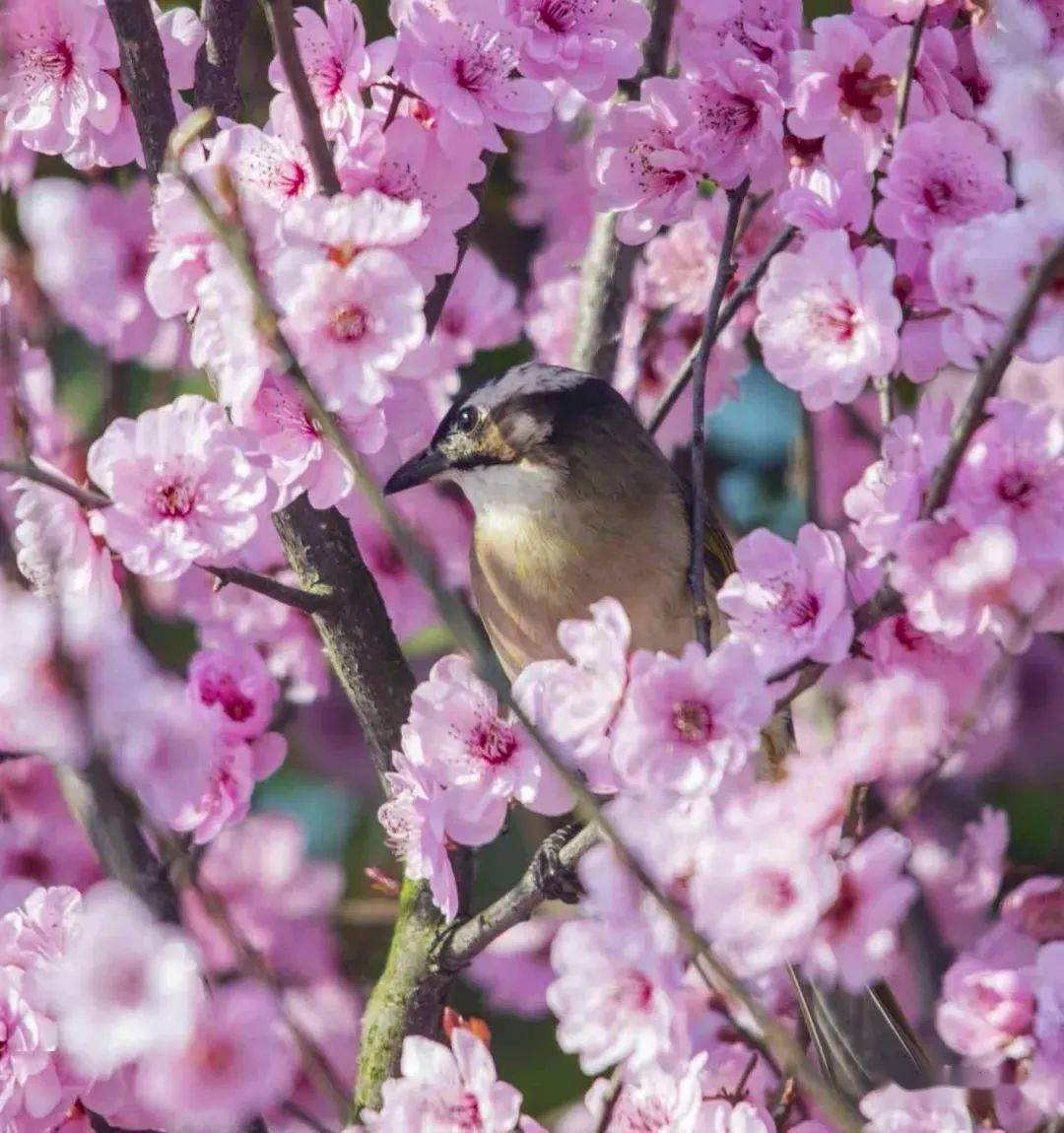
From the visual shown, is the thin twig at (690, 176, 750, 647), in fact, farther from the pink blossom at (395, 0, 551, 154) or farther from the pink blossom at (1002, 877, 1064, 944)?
the pink blossom at (1002, 877, 1064, 944)

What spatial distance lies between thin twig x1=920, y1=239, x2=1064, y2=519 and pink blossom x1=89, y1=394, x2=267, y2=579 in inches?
26.2

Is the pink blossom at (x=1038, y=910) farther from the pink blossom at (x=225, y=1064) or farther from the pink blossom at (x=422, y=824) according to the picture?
the pink blossom at (x=225, y=1064)

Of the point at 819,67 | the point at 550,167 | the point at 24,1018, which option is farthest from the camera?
Result: the point at 550,167

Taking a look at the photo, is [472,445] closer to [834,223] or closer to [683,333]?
[683,333]

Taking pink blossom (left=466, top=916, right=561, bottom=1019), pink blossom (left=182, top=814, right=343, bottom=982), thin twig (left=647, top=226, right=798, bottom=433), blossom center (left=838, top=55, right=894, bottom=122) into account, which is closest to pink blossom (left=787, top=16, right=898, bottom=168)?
blossom center (left=838, top=55, right=894, bottom=122)

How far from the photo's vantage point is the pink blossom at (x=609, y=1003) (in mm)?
1545

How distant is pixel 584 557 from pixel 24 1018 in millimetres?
1199

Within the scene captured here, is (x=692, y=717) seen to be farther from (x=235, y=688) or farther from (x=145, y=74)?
(x=145, y=74)

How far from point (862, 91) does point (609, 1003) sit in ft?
3.04

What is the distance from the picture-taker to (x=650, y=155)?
1.96 m

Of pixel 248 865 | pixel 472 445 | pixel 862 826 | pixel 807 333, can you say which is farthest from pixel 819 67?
pixel 248 865

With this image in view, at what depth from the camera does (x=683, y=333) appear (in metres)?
2.95

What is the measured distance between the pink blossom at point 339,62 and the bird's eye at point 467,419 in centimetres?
83

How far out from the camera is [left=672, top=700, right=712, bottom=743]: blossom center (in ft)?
5.05
